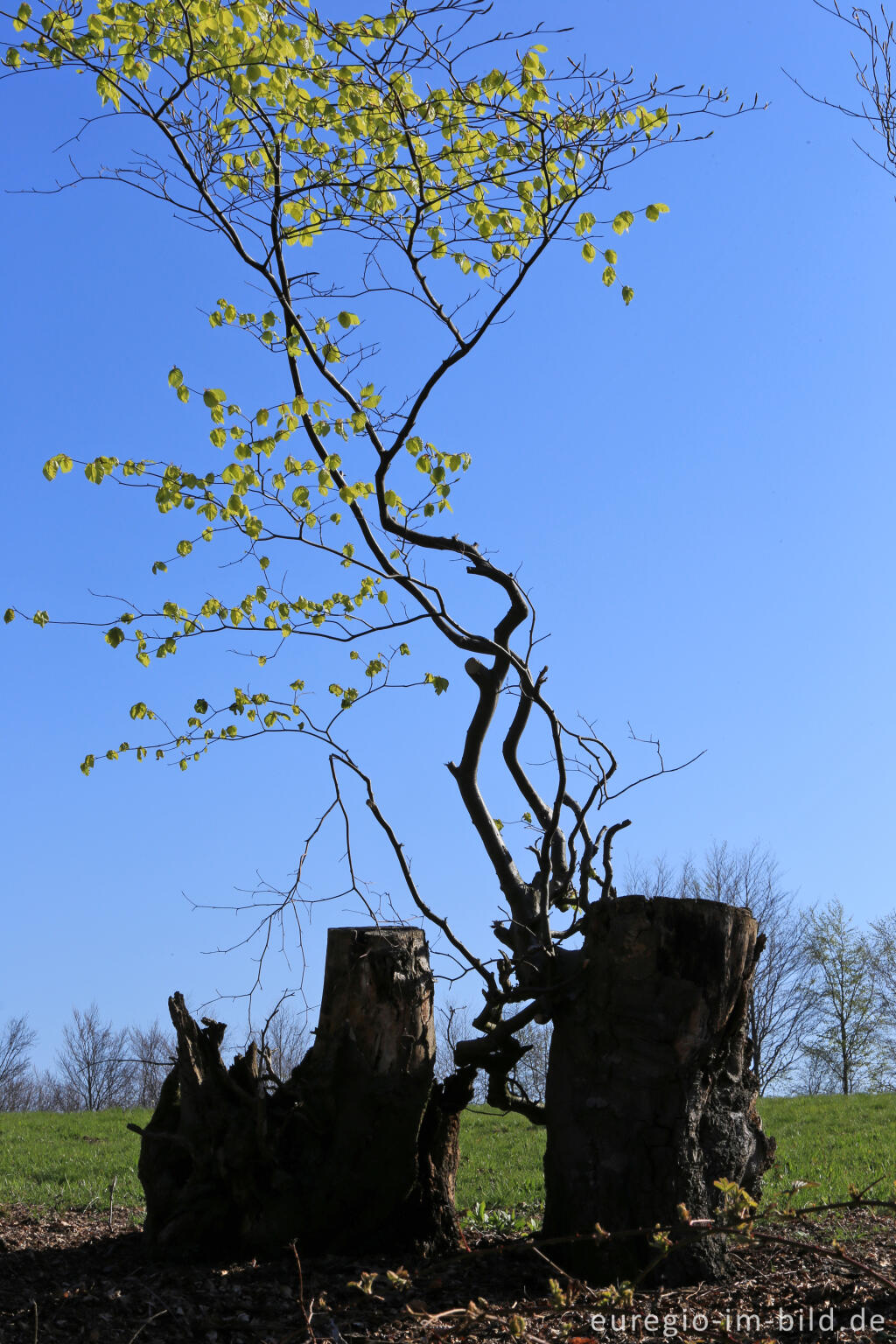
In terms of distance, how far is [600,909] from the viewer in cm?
552

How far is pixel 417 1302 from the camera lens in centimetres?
467

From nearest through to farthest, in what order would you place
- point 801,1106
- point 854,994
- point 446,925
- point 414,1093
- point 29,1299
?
point 29,1299, point 414,1093, point 446,925, point 801,1106, point 854,994

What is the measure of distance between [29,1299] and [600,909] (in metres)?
3.37

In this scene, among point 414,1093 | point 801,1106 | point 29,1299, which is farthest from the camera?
point 801,1106

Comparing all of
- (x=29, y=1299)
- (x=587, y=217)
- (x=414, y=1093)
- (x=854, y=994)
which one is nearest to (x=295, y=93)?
(x=587, y=217)

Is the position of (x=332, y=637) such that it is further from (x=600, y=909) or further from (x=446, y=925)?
(x=600, y=909)

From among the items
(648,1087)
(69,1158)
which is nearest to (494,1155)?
(69,1158)

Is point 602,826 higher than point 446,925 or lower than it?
higher

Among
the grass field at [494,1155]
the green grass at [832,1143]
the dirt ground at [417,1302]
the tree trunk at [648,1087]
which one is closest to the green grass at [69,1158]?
the grass field at [494,1155]

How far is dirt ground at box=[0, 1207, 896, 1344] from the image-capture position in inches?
170

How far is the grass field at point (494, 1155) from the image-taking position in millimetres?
9766

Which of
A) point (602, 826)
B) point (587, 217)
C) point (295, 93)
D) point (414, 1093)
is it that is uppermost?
point (295, 93)

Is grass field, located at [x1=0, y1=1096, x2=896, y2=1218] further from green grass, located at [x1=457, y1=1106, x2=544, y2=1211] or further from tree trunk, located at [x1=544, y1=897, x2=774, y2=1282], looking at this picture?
tree trunk, located at [x1=544, y1=897, x2=774, y2=1282]

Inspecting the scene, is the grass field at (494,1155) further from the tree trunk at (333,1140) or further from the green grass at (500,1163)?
the tree trunk at (333,1140)
